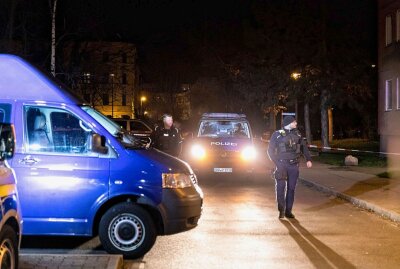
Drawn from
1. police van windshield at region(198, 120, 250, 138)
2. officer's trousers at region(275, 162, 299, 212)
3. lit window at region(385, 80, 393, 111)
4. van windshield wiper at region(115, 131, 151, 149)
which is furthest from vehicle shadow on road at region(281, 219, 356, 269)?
lit window at region(385, 80, 393, 111)

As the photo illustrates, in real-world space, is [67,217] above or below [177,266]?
above

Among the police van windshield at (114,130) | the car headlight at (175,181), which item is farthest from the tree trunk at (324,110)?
the car headlight at (175,181)

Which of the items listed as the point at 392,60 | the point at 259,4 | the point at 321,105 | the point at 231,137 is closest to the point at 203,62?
the point at 259,4

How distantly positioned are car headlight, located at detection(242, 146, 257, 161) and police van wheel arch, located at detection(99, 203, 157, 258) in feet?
30.2

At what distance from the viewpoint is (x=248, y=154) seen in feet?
54.8

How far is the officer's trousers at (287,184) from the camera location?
423 inches

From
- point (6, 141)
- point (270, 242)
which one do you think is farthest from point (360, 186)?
point (6, 141)

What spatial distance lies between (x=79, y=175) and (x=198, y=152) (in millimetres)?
9435

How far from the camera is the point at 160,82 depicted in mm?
70188

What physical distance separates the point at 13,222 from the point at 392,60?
83.2ft

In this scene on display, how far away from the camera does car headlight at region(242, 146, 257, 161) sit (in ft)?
54.7

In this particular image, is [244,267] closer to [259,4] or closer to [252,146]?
[252,146]

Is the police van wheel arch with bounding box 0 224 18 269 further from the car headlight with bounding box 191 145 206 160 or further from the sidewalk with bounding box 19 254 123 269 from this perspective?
the car headlight with bounding box 191 145 206 160

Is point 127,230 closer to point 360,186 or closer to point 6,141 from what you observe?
point 6,141
